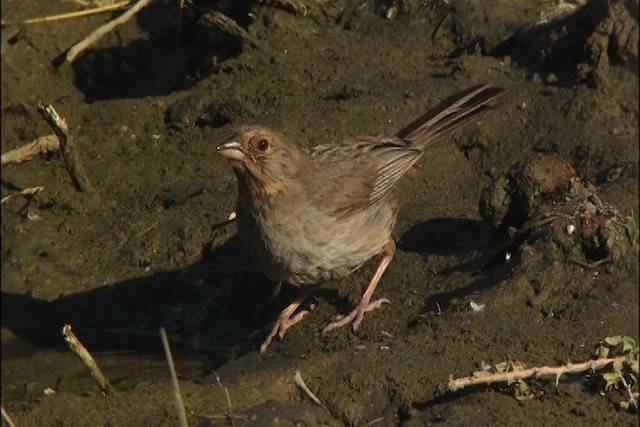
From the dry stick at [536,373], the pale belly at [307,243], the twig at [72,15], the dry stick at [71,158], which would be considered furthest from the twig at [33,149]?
the dry stick at [536,373]

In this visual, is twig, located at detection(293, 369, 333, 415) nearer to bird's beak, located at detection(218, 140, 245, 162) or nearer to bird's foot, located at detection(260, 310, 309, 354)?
bird's foot, located at detection(260, 310, 309, 354)

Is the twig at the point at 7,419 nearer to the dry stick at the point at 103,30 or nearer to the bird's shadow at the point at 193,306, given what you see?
the bird's shadow at the point at 193,306

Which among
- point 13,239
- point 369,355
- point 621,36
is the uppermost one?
point 621,36

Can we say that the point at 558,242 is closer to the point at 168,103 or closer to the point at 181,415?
the point at 181,415

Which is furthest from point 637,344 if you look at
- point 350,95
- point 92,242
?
point 92,242

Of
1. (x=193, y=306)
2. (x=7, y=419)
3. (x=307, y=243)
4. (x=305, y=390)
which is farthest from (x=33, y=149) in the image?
(x=305, y=390)

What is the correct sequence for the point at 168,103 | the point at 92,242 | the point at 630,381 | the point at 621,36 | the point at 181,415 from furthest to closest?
the point at 168,103
the point at 92,242
the point at 621,36
the point at 630,381
the point at 181,415

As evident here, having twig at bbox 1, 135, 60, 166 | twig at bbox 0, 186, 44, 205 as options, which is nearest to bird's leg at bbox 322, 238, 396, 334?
twig at bbox 0, 186, 44, 205
